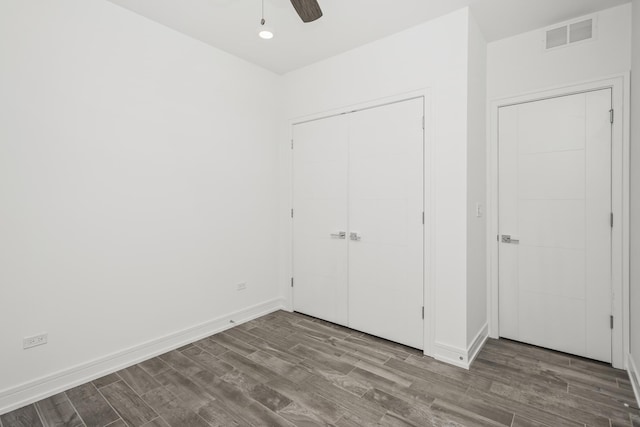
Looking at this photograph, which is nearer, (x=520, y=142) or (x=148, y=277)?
(x=148, y=277)

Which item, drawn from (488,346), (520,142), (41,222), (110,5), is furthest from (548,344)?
(110,5)

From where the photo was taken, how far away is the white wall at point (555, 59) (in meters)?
2.42

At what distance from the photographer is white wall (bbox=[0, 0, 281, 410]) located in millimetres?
2033

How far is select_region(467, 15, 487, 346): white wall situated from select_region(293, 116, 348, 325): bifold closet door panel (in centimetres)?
117

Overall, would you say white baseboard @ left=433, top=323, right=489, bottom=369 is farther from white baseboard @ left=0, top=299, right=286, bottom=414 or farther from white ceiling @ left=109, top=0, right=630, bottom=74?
white ceiling @ left=109, top=0, right=630, bottom=74

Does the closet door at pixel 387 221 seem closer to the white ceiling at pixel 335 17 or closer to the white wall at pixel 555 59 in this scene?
the white ceiling at pixel 335 17

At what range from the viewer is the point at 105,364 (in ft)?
7.80

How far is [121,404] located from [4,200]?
4.89 feet

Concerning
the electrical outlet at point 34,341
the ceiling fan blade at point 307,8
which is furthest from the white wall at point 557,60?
the electrical outlet at point 34,341

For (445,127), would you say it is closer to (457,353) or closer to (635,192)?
(635,192)

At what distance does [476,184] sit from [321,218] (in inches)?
61.5

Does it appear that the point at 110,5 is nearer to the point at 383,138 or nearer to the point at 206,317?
the point at 383,138

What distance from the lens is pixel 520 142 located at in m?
2.85

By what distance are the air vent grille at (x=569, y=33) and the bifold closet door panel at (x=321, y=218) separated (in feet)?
6.13
